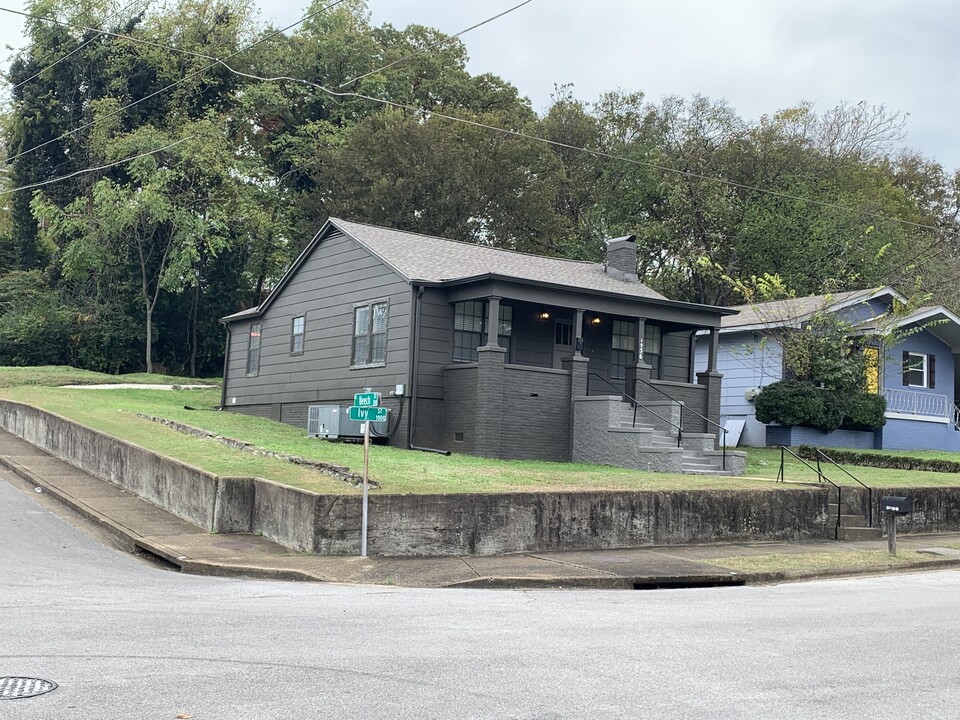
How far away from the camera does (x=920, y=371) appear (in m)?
35.1

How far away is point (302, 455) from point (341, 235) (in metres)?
9.59

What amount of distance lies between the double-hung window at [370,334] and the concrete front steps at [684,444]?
599 cm

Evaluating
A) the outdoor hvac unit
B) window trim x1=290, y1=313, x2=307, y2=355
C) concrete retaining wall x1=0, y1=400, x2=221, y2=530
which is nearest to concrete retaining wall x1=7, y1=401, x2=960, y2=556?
concrete retaining wall x1=0, y1=400, x2=221, y2=530

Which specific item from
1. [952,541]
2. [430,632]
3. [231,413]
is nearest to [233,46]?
[231,413]

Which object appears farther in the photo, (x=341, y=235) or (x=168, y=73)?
(x=168, y=73)

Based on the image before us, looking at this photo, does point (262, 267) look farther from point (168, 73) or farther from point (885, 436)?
point (885, 436)

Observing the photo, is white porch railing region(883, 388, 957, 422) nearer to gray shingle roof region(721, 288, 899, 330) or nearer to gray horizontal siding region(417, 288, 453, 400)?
gray shingle roof region(721, 288, 899, 330)

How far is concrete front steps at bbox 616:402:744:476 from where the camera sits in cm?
2248

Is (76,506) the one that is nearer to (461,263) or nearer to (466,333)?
(466,333)

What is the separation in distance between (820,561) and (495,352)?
8960 mm

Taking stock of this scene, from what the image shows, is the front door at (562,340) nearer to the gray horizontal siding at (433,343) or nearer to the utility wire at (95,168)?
the gray horizontal siding at (433,343)

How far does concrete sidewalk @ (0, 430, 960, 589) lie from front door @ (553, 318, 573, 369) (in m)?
8.90

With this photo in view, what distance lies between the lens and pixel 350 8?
58.3 meters

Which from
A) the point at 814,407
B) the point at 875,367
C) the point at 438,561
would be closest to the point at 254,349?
the point at 814,407
